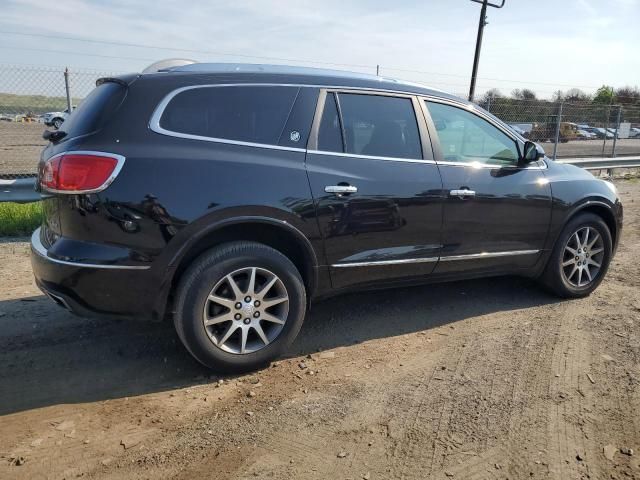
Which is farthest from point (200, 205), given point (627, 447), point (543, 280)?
point (543, 280)

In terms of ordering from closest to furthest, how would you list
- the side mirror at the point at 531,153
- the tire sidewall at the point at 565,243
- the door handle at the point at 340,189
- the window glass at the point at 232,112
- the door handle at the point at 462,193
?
the window glass at the point at 232,112 < the door handle at the point at 340,189 < the door handle at the point at 462,193 < the side mirror at the point at 531,153 < the tire sidewall at the point at 565,243

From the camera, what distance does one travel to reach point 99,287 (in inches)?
122

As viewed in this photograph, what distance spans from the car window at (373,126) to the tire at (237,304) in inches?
36.4

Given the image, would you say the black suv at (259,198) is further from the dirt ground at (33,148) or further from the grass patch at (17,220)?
the dirt ground at (33,148)

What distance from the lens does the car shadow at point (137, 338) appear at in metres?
3.30

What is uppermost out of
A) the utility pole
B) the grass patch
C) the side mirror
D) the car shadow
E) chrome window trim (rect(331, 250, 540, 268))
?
the utility pole

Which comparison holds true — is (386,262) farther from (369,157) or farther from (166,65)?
(166,65)

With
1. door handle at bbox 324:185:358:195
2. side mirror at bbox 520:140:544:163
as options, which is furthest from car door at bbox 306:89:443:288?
side mirror at bbox 520:140:544:163

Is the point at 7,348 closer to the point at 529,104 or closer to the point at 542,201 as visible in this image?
the point at 542,201

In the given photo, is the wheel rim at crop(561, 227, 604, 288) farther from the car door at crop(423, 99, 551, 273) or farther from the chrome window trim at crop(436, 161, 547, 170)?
the chrome window trim at crop(436, 161, 547, 170)

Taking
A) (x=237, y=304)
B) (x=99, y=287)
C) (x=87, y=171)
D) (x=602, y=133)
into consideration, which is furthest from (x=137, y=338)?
(x=602, y=133)

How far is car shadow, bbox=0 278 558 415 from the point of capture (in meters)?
Result: 3.30

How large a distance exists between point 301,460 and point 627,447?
5.61ft

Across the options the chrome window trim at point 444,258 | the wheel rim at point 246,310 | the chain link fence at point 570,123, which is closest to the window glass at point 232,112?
the wheel rim at point 246,310
